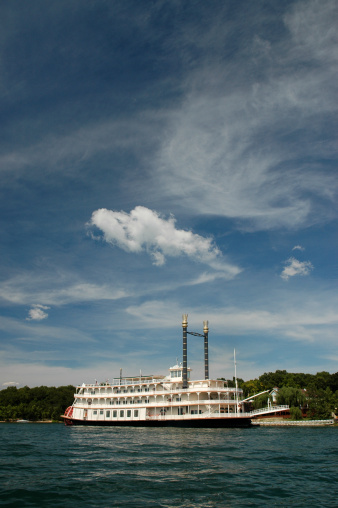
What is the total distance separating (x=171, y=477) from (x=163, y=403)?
148ft

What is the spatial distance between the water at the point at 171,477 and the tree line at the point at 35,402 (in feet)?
302

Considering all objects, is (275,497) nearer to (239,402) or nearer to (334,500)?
(334,500)

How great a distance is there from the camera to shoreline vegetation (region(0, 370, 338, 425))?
8088cm

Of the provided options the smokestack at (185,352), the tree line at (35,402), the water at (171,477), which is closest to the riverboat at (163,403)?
the smokestack at (185,352)

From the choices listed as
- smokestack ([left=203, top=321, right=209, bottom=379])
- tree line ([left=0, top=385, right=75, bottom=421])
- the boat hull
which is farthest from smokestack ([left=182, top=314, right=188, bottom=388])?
tree line ([left=0, top=385, right=75, bottom=421])

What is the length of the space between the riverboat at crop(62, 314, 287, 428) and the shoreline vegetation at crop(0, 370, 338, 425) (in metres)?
19.5

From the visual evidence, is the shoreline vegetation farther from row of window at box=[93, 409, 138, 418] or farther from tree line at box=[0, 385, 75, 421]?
row of window at box=[93, 409, 138, 418]

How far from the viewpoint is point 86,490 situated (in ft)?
61.0

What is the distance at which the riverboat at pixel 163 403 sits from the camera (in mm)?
58625

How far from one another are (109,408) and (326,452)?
4516 cm

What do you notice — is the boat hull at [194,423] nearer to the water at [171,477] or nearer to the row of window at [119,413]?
the row of window at [119,413]

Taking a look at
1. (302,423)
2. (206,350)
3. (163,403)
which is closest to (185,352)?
(206,350)

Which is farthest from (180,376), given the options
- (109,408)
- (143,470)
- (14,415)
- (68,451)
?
(14,415)

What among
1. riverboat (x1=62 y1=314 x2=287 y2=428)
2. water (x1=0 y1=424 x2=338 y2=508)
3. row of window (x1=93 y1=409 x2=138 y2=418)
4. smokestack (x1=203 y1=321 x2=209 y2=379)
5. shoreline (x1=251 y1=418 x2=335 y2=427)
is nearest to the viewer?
water (x1=0 y1=424 x2=338 y2=508)
